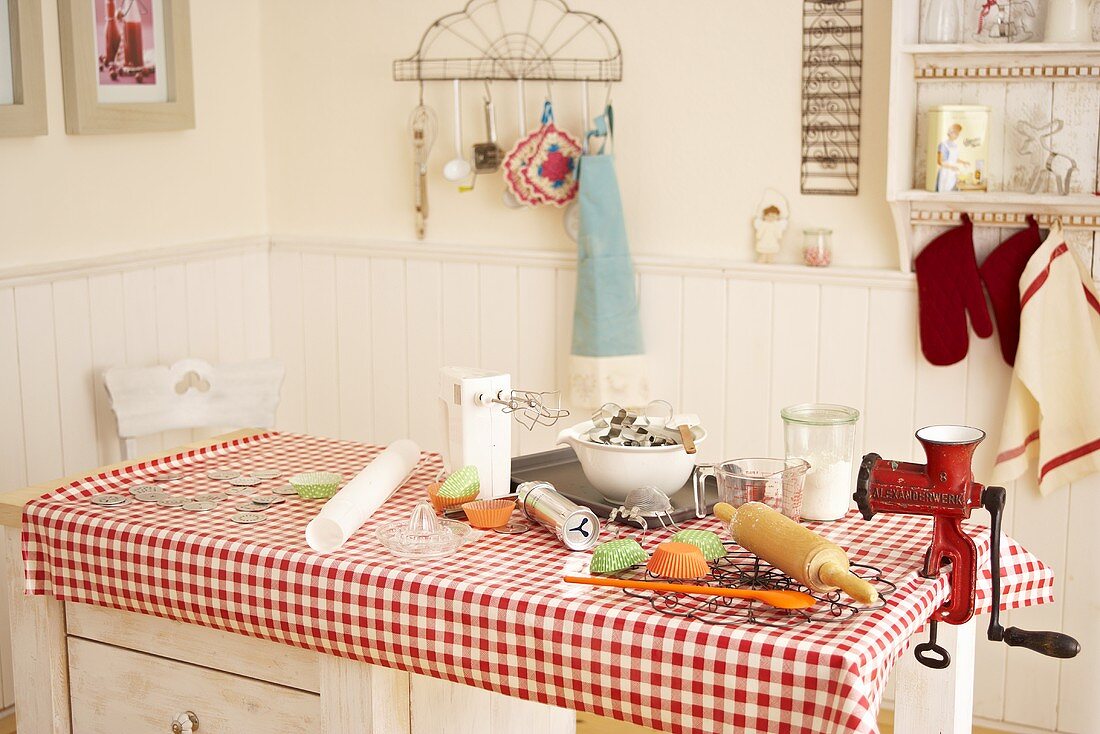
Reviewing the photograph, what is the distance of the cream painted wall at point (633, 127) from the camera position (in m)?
3.12

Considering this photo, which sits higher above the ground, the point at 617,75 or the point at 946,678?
the point at 617,75

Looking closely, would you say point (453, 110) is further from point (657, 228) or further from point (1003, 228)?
point (1003, 228)

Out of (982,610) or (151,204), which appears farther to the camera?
(151,204)

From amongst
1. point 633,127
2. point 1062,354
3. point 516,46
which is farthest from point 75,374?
point 1062,354

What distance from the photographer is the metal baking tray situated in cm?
209

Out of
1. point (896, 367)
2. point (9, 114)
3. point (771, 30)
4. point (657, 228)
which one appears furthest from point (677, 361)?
point (9, 114)

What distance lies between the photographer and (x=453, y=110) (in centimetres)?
354

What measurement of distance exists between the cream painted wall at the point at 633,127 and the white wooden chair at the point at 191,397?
662mm

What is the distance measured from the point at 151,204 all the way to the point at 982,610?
2.44 metres

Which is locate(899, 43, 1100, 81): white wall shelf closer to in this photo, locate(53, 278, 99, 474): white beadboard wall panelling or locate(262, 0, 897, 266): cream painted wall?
locate(262, 0, 897, 266): cream painted wall

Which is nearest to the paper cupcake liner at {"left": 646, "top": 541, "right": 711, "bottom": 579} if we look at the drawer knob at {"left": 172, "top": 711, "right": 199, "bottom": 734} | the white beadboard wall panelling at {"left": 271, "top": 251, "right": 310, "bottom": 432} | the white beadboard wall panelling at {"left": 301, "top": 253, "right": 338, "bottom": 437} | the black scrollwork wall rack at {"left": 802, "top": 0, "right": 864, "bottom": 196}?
the drawer knob at {"left": 172, "top": 711, "right": 199, "bottom": 734}

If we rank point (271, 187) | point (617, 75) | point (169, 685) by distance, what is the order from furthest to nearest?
point (271, 187), point (617, 75), point (169, 685)

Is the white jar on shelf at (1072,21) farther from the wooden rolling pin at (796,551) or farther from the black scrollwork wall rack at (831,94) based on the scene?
the wooden rolling pin at (796,551)

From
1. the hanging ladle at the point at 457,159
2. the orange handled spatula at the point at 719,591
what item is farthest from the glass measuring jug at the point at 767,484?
the hanging ladle at the point at 457,159
